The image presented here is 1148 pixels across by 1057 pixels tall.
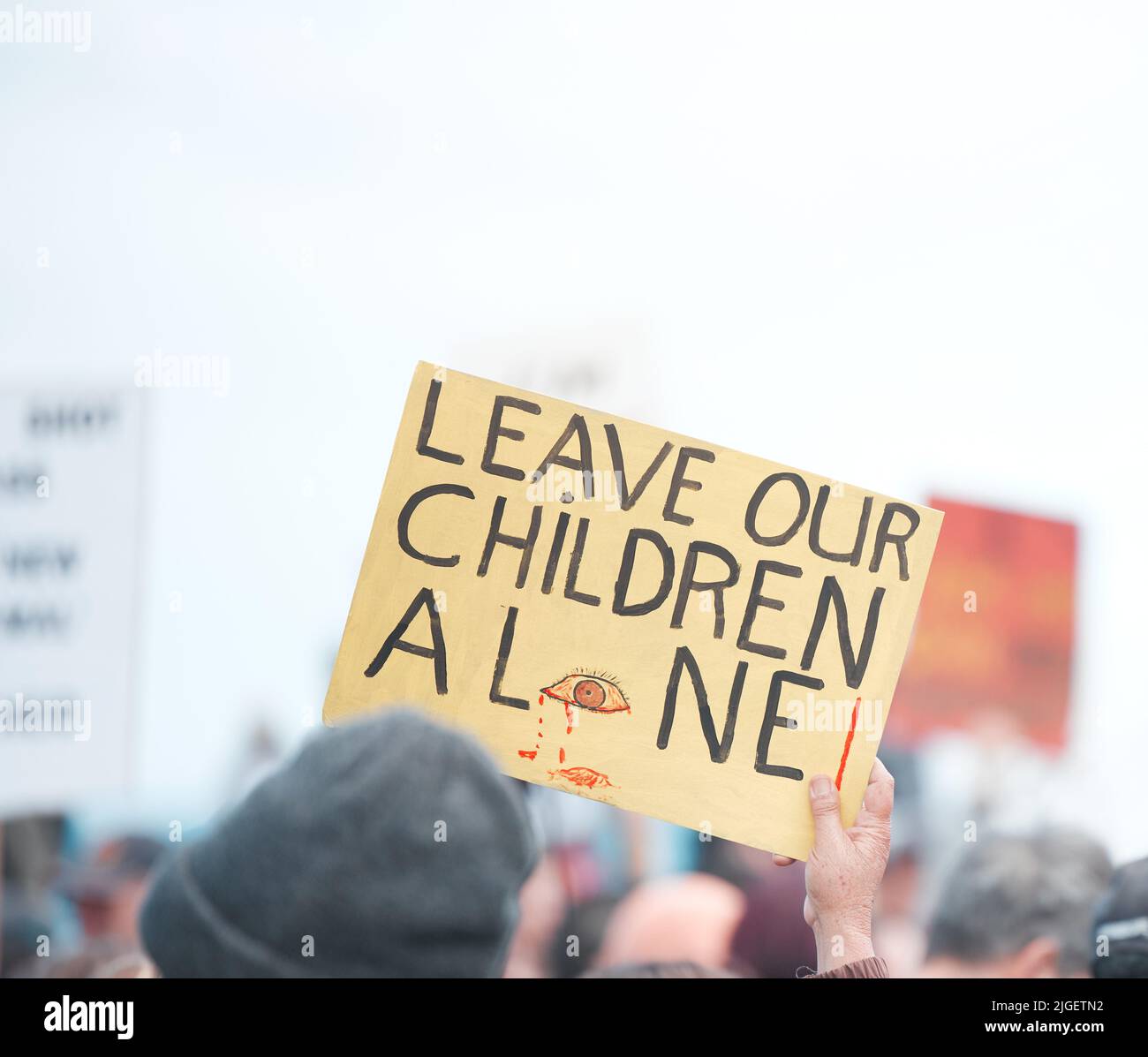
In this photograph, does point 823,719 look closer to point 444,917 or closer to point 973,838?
point 444,917

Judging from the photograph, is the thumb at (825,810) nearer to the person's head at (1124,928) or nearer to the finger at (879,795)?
the finger at (879,795)

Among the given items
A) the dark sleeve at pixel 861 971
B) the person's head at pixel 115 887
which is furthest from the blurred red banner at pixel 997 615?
the dark sleeve at pixel 861 971

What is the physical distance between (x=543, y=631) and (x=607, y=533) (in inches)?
7.0

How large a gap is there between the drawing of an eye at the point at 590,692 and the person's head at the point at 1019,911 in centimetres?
131

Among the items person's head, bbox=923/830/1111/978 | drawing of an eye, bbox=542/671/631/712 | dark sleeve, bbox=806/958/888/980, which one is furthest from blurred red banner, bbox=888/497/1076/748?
dark sleeve, bbox=806/958/888/980

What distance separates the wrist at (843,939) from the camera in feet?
5.65

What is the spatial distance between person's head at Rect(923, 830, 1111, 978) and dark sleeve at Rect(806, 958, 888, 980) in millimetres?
1235

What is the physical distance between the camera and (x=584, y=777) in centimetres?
192

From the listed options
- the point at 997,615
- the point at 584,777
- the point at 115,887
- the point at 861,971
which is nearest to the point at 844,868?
the point at 861,971

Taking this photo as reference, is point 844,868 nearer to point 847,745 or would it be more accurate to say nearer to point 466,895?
point 847,745

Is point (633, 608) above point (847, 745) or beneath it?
above

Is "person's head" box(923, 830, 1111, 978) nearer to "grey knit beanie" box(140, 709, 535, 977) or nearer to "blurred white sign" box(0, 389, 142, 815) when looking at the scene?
"blurred white sign" box(0, 389, 142, 815)

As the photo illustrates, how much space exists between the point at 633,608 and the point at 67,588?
56.4 inches
